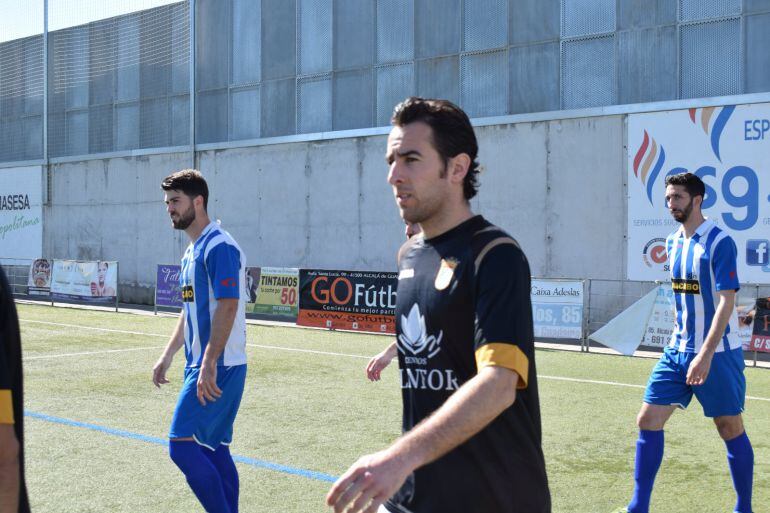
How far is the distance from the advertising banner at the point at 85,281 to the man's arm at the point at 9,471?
22.0 m

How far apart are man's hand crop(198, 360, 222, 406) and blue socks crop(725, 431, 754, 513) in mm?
3441

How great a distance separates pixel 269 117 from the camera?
25.2m

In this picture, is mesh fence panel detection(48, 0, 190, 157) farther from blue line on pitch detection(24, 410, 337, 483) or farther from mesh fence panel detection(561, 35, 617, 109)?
blue line on pitch detection(24, 410, 337, 483)

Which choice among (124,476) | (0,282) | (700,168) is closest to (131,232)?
(700,168)

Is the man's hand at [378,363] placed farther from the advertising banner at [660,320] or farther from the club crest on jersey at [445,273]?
the advertising banner at [660,320]

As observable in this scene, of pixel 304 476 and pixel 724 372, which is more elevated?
pixel 724 372

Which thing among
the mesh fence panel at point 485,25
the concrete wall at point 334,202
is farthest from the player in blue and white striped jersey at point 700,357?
the mesh fence panel at point 485,25

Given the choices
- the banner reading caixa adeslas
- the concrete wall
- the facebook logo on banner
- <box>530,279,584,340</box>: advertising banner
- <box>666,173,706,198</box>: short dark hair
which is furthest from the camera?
the concrete wall

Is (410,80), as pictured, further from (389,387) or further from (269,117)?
(389,387)

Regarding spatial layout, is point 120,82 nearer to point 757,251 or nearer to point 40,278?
point 40,278

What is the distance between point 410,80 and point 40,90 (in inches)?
670

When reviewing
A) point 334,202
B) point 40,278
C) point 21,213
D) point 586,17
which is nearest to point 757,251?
point 586,17

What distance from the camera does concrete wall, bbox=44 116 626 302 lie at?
1914cm

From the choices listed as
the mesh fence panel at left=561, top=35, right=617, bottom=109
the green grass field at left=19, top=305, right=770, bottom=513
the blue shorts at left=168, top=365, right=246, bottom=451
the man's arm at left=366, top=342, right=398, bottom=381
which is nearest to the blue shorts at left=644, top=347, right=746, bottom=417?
the green grass field at left=19, top=305, right=770, bottom=513
